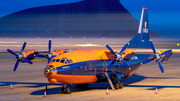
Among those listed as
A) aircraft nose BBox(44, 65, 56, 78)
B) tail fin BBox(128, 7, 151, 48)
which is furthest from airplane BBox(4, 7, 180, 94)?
tail fin BBox(128, 7, 151, 48)

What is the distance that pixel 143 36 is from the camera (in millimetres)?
34031

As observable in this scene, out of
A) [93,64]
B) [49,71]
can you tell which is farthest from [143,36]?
[49,71]

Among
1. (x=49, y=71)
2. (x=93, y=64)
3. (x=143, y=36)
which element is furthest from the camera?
(x=143, y=36)

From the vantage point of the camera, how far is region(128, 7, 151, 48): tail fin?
33.0 metres

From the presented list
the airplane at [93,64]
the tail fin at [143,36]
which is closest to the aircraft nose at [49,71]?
the airplane at [93,64]

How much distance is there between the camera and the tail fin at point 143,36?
108 feet

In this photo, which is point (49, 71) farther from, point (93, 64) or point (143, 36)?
point (143, 36)


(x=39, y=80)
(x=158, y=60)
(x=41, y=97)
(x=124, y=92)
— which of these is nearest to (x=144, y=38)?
(x=158, y=60)

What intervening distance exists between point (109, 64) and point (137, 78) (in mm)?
8968

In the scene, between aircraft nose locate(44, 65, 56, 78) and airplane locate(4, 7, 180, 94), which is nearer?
aircraft nose locate(44, 65, 56, 78)

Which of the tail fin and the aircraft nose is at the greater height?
the tail fin

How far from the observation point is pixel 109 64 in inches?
1080

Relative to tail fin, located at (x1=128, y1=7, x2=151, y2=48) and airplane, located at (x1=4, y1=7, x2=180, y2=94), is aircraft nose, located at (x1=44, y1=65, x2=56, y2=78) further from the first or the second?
tail fin, located at (x1=128, y1=7, x2=151, y2=48)

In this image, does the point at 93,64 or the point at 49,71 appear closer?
the point at 49,71
